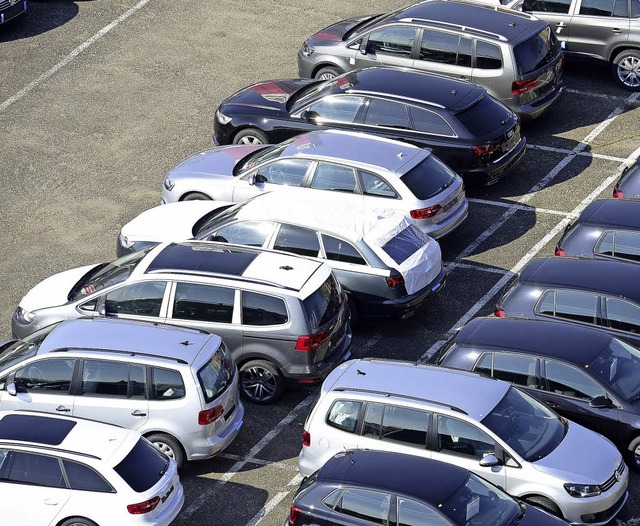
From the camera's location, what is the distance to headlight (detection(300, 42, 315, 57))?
2409cm

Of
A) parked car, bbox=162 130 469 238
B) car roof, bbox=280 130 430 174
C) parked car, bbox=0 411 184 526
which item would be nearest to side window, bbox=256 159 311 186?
parked car, bbox=162 130 469 238

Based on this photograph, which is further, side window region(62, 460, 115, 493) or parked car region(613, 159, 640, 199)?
parked car region(613, 159, 640, 199)

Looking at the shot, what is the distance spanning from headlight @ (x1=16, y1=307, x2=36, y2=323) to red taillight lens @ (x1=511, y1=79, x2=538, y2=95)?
9.34 meters

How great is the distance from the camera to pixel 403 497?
12.8m

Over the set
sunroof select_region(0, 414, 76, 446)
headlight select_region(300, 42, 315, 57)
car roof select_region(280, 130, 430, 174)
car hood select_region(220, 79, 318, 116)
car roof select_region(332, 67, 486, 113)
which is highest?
car roof select_region(332, 67, 486, 113)

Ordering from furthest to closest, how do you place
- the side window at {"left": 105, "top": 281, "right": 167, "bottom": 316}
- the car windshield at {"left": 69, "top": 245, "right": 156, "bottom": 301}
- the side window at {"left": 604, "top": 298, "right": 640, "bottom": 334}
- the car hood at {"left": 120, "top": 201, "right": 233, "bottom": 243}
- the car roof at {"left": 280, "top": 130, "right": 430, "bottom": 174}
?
the car roof at {"left": 280, "top": 130, "right": 430, "bottom": 174} < the car hood at {"left": 120, "top": 201, "right": 233, "bottom": 243} < the car windshield at {"left": 69, "top": 245, "right": 156, "bottom": 301} < the side window at {"left": 105, "top": 281, "right": 167, "bottom": 316} < the side window at {"left": 604, "top": 298, "right": 640, "bottom": 334}

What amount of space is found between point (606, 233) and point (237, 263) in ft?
16.7

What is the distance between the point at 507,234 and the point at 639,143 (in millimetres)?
3852

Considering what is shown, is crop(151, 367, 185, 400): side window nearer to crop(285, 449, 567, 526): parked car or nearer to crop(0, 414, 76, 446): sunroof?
crop(0, 414, 76, 446): sunroof

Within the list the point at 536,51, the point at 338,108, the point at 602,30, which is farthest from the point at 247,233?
the point at 602,30

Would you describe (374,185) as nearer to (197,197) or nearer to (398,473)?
(197,197)

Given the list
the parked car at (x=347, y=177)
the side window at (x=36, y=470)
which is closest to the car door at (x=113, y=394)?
the side window at (x=36, y=470)

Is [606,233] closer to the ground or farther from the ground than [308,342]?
farther from the ground

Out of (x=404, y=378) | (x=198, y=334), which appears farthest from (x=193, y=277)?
(x=404, y=378)
